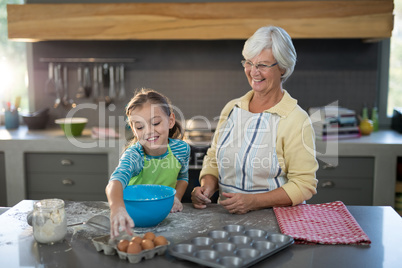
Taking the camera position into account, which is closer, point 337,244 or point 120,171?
point 337,244

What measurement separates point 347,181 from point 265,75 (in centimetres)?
155

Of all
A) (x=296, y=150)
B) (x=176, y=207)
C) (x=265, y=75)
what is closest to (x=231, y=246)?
(x=176, y=207)

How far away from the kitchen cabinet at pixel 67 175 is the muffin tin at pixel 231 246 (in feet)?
6.64

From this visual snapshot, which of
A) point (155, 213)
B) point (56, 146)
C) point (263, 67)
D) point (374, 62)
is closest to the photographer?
point (155, 213)

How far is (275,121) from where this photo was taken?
192 cm

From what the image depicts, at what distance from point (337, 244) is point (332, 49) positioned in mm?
2566

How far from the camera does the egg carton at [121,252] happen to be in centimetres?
121

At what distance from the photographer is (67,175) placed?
331 cm

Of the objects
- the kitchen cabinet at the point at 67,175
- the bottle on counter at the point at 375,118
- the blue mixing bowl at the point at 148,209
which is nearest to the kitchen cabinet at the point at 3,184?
the kitchen cabinet at the point at 67,175

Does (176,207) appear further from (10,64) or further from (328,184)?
(10,64)

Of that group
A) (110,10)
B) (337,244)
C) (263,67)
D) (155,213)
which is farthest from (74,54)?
(337,244)

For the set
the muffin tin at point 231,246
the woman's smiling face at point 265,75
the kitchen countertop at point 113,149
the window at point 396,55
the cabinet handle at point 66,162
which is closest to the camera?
the muffin tin at point 231,246

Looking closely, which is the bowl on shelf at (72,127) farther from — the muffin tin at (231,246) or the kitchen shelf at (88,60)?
the muffin tin at (231,246)

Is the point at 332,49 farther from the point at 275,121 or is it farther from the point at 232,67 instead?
the point at 275,121
